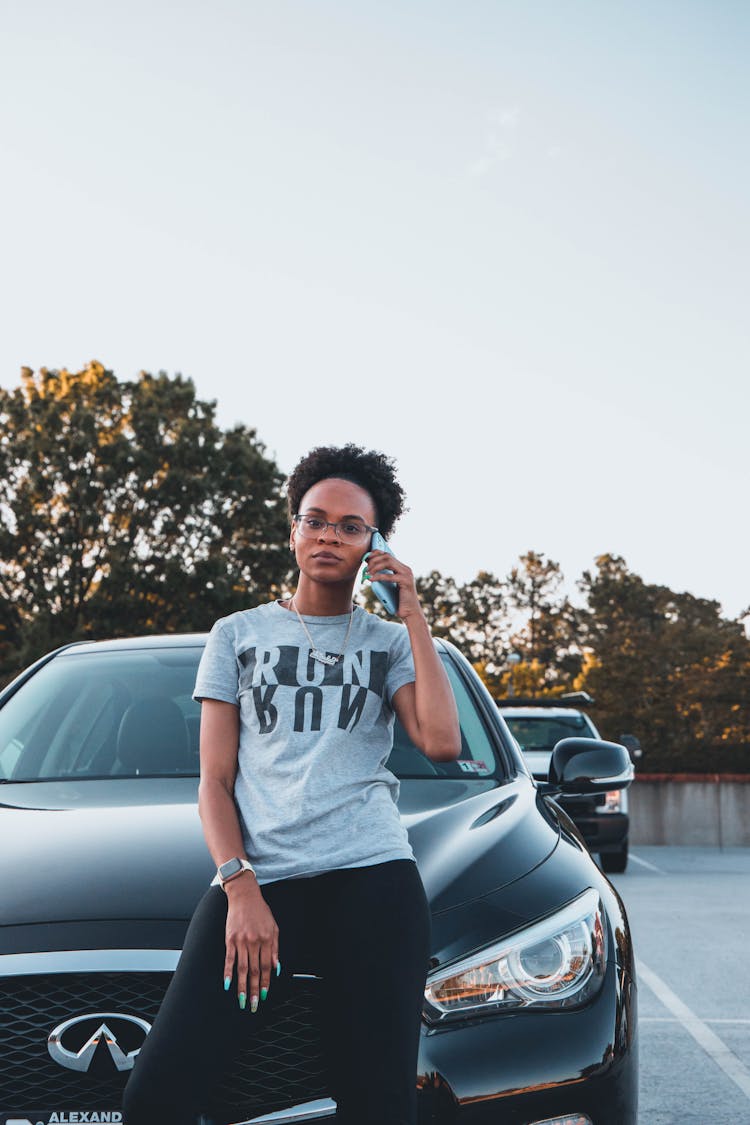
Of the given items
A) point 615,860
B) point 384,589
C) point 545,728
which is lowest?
point 615,860

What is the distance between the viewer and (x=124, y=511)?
2661cm

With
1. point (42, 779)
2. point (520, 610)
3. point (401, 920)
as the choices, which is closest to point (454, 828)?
point (401, 920)

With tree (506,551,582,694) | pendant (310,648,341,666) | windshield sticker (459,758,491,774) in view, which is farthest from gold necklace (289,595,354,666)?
tree (506,551,582,694)

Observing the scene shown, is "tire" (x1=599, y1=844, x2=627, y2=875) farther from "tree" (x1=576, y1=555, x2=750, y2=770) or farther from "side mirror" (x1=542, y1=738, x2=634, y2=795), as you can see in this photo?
"side mirror" (x1=542, y1=738, x2=634, y2=795)

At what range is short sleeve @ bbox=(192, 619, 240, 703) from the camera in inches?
86.0

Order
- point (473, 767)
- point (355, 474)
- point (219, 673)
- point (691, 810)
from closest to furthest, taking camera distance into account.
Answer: point (219, 673), point (355, 474), point (473, 767), point (691, 810)

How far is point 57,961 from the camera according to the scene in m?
2.18

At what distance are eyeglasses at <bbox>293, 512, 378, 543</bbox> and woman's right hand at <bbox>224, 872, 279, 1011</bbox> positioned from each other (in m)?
0.66

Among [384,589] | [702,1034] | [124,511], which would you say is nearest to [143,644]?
[384,589]

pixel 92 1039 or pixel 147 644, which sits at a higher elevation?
pixel 147 644

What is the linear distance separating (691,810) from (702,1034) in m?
15.0

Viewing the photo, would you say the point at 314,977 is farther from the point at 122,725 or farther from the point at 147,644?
the point at 147,644

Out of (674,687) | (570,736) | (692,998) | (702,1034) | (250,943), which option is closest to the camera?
(250,943)

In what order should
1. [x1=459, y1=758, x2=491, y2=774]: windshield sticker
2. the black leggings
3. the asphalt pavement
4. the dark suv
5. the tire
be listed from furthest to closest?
the tire, the dark suv, the asphalt pavement, [x1=459, y1=758, x2=491, y2=774]: windshield sticker, the black leggings
